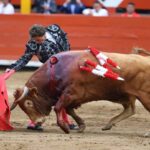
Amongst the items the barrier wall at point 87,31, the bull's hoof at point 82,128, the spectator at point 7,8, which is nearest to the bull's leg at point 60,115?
the bull's hoof at point 82,128

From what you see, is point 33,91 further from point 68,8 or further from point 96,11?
point 68,8

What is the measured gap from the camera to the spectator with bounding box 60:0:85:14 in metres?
15.6

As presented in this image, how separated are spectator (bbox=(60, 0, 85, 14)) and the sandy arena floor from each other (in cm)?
399

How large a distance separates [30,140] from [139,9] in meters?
7.95

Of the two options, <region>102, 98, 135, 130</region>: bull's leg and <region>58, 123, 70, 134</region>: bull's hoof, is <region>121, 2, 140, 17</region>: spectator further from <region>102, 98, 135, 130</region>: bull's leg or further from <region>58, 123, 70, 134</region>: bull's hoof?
<region>58, 123, 70, 134</region>: bull's hoof

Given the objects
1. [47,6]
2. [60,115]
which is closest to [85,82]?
[60,115]

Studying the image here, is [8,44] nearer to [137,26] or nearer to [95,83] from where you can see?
[137,26]

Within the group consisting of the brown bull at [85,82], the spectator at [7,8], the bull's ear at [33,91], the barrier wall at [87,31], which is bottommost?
the barrier wall at [87,31]

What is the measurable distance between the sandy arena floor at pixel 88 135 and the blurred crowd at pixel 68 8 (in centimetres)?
366

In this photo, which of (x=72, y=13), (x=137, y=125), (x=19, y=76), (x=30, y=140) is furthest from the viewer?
(x=72, y=13)

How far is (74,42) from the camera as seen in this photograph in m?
15.1

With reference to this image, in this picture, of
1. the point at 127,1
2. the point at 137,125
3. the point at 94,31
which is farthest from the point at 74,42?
the point at 137,125

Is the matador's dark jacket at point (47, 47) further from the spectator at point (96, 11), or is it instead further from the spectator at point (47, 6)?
the spectator at point (47, 6)

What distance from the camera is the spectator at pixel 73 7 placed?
51.1ft
